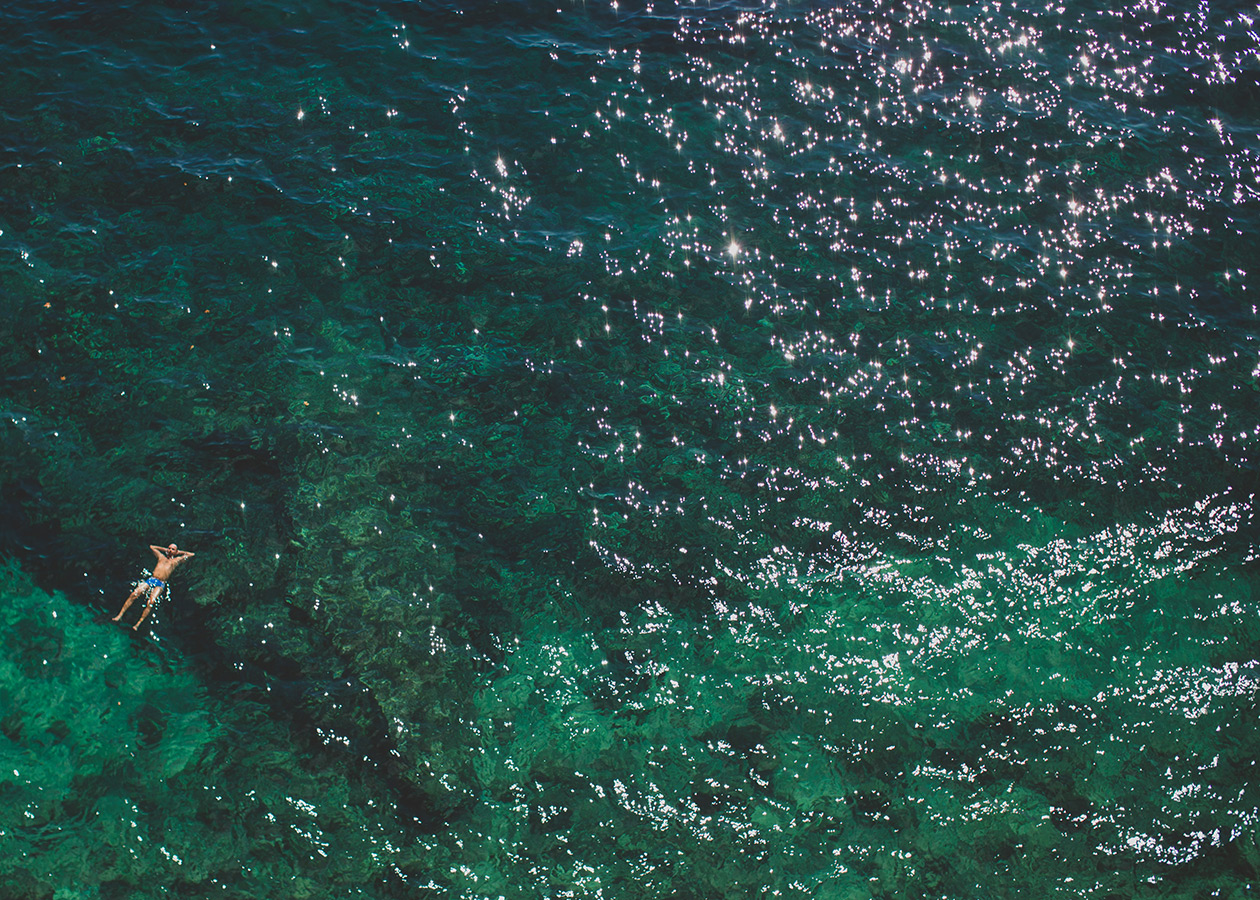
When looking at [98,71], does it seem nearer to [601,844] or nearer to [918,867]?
[601,844]

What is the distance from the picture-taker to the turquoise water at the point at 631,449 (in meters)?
13.9

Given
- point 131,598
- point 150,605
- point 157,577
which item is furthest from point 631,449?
point 131,598

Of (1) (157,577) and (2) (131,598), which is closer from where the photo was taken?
(2) (131,598)

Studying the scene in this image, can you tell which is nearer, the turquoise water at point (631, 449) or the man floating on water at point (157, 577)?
the turquoise water at point (631, 449)

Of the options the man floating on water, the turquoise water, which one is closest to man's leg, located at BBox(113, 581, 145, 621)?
the man floating on water

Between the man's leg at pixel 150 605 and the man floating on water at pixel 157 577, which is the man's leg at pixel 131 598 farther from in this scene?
the man's leg at pixel 150 605

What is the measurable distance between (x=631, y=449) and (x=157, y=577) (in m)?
9.29

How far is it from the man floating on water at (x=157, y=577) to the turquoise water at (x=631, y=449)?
0.28 meters

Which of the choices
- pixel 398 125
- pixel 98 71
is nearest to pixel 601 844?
pixel 398 125

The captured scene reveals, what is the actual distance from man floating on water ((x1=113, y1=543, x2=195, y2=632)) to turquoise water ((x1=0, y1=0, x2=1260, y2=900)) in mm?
285

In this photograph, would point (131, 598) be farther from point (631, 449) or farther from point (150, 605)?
point (631, 449)

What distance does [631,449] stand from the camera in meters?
18.0

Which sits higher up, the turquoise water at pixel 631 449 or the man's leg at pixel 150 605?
the turquoise water at pixel 631 449

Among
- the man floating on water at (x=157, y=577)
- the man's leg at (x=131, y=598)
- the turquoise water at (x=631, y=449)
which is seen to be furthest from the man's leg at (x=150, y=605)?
the turquoise water at (x=631, y=449)
